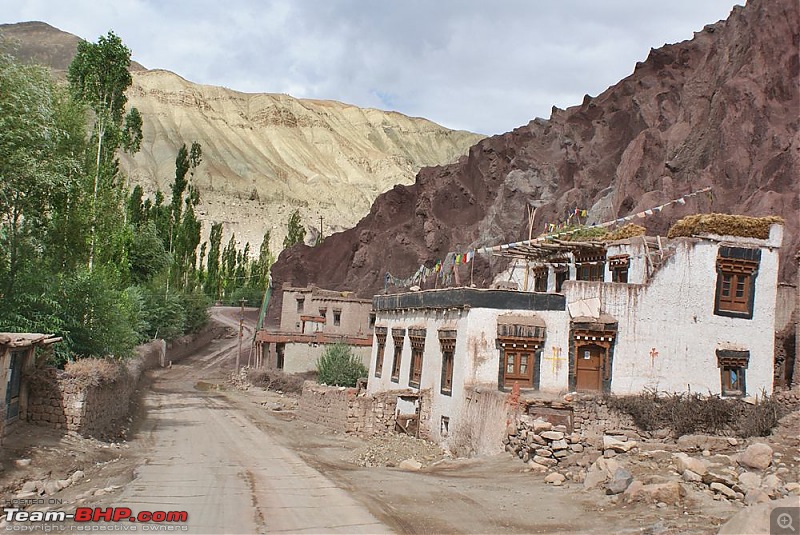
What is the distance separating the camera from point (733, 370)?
27531mm

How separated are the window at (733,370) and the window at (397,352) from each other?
42.5 feet

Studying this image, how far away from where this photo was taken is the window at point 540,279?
113 ft

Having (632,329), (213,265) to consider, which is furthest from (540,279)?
(213,265)

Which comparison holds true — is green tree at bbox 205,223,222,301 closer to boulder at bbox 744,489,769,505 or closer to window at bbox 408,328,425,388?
window at bbox 408,328,425,388

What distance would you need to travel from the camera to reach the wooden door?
2650cm

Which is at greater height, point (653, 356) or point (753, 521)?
point (653, 356)

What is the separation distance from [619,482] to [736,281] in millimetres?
15203

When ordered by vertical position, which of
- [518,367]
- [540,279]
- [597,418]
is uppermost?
[540,279]

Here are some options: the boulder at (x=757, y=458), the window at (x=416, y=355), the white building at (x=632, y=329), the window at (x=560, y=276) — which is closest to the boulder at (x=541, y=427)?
the boulder at (x=757, y=458)

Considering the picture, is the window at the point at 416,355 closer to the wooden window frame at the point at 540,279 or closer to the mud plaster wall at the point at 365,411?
the mud plaster wall at the point at 365,411

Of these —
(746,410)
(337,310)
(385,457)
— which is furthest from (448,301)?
(337,310)

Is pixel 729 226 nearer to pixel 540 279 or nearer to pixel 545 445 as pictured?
pixel 540 279

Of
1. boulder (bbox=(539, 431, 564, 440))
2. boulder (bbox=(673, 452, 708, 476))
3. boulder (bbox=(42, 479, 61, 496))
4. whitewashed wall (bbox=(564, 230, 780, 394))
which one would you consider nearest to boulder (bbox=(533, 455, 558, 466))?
boulder (bbox=(539, 431, 564, 440))

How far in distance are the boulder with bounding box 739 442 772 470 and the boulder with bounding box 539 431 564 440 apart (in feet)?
13.9
